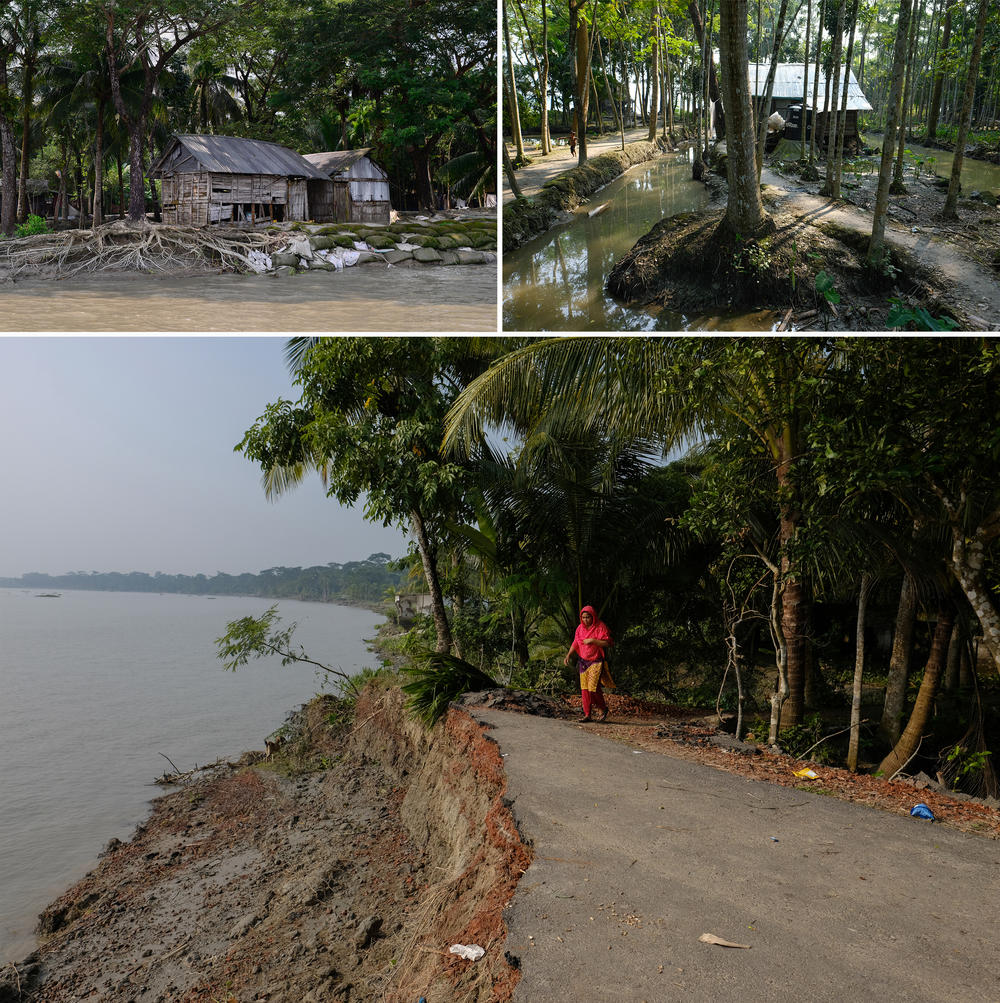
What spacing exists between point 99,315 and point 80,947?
16.1ft

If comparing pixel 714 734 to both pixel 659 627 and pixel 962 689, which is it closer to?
pixel 962 689

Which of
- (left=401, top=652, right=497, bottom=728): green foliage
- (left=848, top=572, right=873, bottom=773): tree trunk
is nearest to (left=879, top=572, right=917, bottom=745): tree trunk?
(left=848, top=572, right=873, bottom=773): tree trunk

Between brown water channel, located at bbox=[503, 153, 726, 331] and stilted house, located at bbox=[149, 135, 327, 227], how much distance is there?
8.03 metres

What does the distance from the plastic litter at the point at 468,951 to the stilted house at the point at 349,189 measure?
7.46 metres

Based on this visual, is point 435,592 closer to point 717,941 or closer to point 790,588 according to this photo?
point 790,588

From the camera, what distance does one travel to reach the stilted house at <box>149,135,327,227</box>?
32.7 feet

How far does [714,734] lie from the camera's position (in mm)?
6160

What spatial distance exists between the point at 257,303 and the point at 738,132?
5.60 m

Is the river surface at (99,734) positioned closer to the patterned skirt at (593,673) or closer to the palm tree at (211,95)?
the patterned skirt at (593,673)

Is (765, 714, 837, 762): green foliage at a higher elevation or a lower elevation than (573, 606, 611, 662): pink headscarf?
lower

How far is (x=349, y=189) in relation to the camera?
32.9 ft

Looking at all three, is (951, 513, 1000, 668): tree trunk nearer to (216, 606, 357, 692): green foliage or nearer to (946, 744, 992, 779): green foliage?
(946, 744, 992, 779): green foliage

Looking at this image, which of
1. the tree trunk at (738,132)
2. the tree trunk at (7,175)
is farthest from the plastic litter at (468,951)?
the tree trunk at (7,175)

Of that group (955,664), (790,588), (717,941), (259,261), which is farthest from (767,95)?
(259,261)
